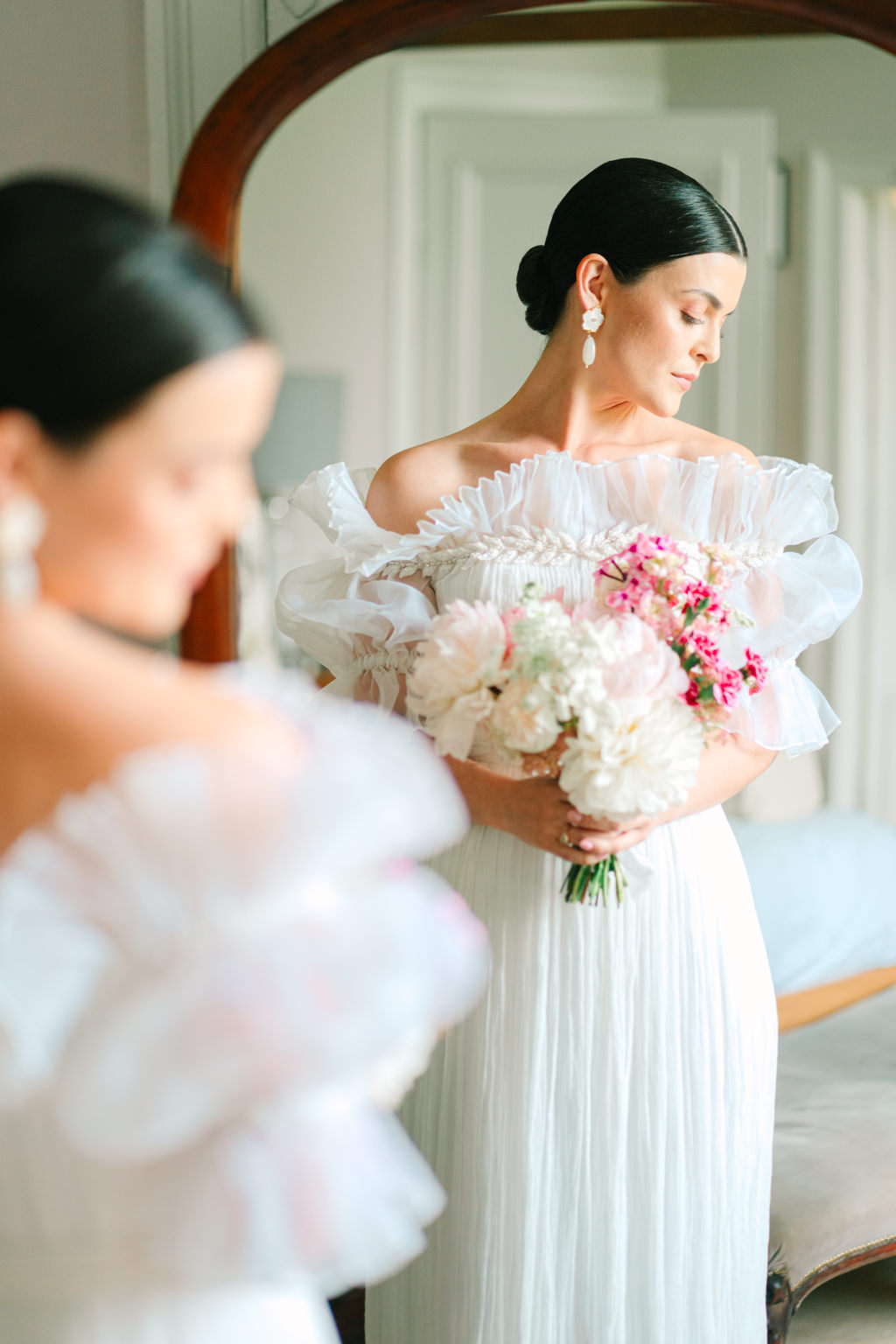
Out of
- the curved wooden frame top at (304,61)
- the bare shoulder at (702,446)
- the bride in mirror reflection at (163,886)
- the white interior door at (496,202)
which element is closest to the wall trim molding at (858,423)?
the white interior door at (496,202)

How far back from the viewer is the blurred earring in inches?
25.0

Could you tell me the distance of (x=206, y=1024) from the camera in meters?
0.60

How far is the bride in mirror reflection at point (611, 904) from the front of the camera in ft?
4.51

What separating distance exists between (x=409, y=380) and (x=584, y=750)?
48.5 inches

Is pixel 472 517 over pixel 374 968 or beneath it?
over

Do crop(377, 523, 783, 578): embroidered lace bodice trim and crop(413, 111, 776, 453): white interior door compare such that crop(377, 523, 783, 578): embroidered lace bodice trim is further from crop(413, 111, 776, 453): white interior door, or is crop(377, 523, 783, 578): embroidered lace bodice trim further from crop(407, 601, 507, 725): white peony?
crop(413, 111, 776, 453): white interior door

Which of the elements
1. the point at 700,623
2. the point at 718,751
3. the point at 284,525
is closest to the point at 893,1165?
the point at 718,751

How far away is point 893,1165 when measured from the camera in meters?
2.01

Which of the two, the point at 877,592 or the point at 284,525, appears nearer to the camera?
the point at 284,525

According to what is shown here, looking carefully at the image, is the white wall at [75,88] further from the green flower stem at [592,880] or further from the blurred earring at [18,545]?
the blurred earring at [18,545]

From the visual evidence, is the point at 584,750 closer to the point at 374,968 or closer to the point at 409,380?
the point at 374,968

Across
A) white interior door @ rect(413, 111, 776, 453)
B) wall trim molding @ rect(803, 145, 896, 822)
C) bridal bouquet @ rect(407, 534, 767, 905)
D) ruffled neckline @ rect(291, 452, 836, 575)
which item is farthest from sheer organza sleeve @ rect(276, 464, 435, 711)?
wall trim molding @ rect(803, 145, 896, 822)

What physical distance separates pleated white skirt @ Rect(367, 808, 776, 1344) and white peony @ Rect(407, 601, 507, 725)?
0.93 feet

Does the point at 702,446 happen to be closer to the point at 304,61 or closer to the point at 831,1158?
the point at 304,61
